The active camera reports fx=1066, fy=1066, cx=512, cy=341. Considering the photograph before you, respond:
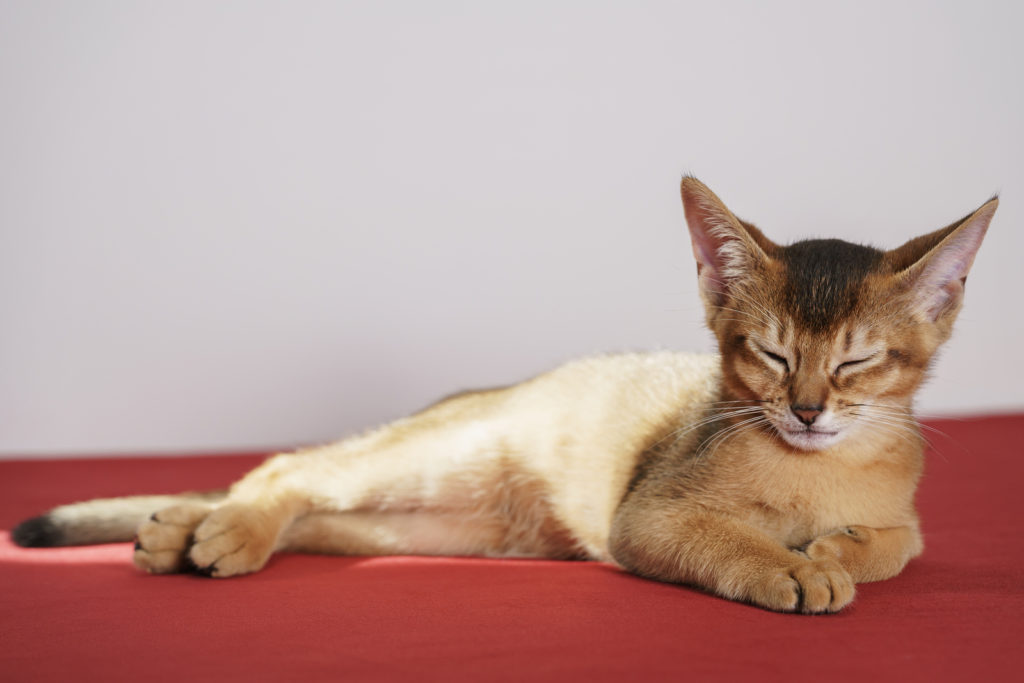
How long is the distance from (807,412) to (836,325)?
16 centimetres

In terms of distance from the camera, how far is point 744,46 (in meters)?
3.92

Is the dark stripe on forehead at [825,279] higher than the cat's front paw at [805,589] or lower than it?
higher

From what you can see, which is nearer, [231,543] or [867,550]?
[867,550]

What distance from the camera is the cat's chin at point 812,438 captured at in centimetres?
178

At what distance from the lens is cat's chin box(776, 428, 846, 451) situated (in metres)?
1.78

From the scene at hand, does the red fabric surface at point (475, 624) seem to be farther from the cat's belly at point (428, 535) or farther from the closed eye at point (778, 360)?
the closed eye at point (778, 360)

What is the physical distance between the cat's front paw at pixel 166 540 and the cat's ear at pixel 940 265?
138 cm

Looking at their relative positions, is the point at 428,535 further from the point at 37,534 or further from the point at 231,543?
the point at 37,534

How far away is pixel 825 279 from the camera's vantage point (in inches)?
72.1

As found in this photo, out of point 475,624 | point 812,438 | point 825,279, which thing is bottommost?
point 475,624

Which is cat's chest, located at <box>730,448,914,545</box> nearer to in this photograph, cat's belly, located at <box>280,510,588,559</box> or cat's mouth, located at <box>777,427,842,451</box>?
cat's mouth, located at <box>777,427,842,451</box>

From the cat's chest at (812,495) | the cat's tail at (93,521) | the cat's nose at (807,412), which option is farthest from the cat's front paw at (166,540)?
the cat's nose at (807,412)

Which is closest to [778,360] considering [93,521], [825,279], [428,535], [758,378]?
[758,378]

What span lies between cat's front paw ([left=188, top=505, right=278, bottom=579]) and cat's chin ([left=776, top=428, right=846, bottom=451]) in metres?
1.00
